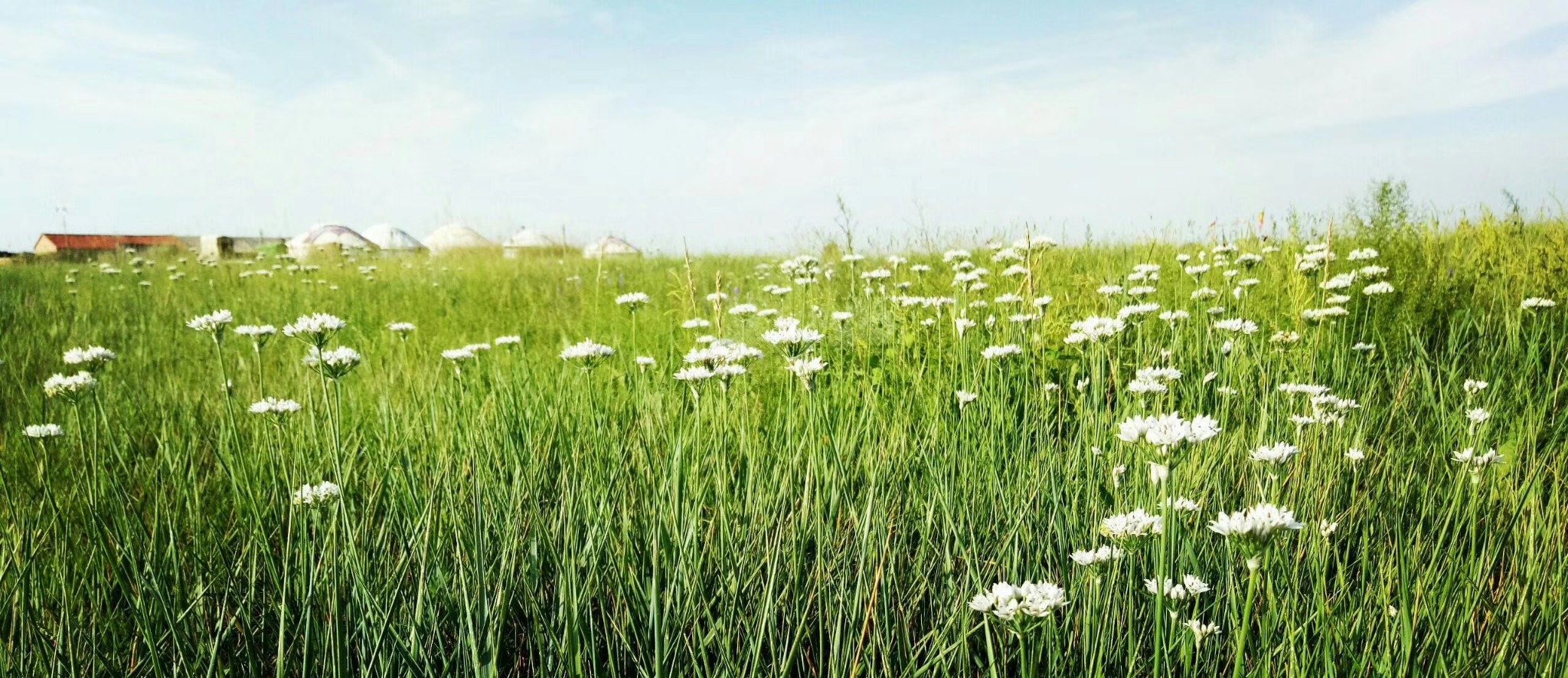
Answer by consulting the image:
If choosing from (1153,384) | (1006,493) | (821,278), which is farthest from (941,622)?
(821,278)

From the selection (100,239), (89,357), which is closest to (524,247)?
(89,357)

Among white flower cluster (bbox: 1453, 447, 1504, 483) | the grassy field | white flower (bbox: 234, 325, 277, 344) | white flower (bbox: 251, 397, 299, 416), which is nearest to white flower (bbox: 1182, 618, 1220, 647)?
the grassy field

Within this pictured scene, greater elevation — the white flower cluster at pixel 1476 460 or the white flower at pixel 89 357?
the white flower at pixel 89 357

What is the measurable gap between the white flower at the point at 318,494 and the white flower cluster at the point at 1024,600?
1.13 m

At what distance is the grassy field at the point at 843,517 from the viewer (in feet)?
4.39

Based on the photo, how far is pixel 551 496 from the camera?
6.92 feet

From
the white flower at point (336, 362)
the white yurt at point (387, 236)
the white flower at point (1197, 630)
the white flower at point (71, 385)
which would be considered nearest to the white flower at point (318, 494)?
the white flower at point (336, 362)

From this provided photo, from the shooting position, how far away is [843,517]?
2025mm

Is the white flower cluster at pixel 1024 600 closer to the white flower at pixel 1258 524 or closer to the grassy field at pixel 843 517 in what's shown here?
the grassy field at pixel 843 517

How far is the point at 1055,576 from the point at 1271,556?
1.29ft

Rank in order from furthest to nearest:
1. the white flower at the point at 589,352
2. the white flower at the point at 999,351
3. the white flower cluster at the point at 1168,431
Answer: the white flower at the point at 999,351, the white flower at the point at 589,352, the white flower cluster at the point at 1168,431

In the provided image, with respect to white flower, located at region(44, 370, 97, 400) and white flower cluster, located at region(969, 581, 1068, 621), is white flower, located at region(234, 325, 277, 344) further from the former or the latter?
white flower cluster, located at region(969, 581, 1068, 621)

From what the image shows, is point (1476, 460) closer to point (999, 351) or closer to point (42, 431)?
point (999, 351)

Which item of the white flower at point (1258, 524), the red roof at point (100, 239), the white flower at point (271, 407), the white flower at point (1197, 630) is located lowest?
the white flower at point (1197, 630)
